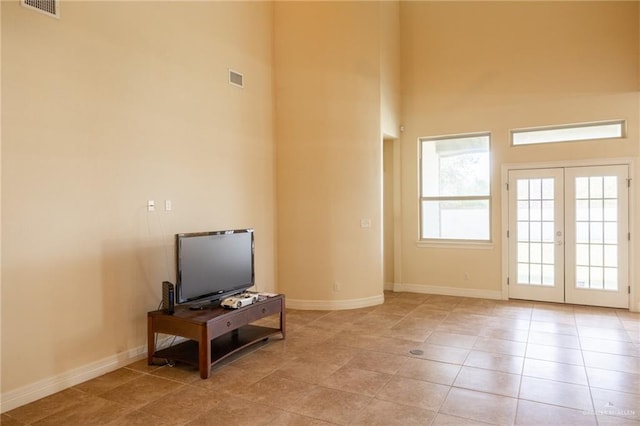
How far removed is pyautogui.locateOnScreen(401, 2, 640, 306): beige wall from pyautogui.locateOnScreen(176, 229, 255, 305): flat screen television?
3.59 metres

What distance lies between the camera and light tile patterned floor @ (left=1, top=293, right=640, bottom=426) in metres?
2.83

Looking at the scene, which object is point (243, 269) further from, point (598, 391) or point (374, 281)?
point (598, 391)

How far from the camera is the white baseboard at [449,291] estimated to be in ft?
21.4

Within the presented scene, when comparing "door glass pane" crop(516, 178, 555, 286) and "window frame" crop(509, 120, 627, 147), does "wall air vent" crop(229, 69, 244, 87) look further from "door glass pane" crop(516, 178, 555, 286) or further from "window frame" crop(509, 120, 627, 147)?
"door glass pane" crop(516, 178, 555, 286)

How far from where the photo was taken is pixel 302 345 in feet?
14.2

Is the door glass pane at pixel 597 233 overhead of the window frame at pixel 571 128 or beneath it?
beneath

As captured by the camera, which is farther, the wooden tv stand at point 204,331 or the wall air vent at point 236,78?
the wall air vent at point 236,78

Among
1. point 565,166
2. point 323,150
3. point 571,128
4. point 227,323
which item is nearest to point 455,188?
point 565,166

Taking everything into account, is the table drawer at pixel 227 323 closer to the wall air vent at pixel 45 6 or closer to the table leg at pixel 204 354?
the table leg at pixel 204 354

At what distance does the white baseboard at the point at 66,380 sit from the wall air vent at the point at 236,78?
10.9ft

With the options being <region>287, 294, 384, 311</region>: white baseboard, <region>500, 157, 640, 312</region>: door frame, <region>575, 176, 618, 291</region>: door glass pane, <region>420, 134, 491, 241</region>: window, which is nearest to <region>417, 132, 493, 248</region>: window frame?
<region>420, 134, 491, 241</region>: window

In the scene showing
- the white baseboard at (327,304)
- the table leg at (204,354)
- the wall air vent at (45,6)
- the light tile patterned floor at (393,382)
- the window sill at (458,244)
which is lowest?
the light tile patterned floor at (393,382)

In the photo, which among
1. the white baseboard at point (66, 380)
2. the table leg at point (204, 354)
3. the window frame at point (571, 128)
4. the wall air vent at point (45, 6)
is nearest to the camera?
the white baseboard at point (66, 380)

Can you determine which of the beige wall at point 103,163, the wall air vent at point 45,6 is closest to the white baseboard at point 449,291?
the beige wall at point 103,163
